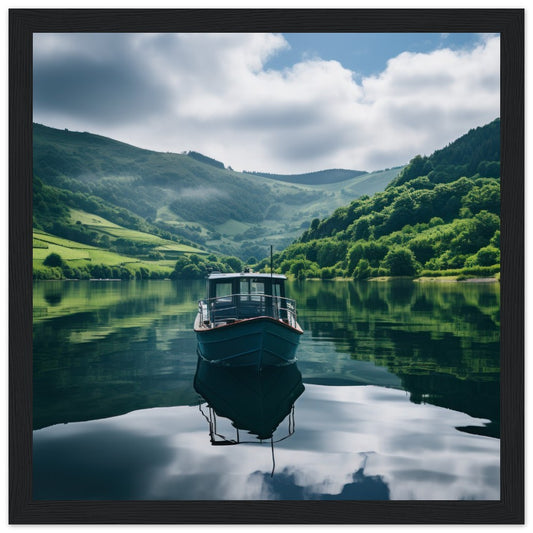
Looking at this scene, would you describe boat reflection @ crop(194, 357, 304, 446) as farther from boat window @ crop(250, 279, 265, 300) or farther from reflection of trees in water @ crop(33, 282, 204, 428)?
boat window @ crop(250, 279, 265, 300)

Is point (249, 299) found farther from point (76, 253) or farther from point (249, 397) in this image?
point (76, 253)

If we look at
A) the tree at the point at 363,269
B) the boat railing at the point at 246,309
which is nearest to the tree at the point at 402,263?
the tree at the point at 363,269

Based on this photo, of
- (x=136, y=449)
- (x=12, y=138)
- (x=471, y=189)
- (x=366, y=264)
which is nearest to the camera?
(x=12, y=138)

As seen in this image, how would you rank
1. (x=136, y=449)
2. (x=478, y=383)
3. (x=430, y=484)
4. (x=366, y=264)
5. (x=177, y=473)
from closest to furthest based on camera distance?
1. (x=430, y=484)
2. (x=177, y=473)
3. (x=136, y=449)
4. (x=478, y=383)
5. (x=366, y=264)

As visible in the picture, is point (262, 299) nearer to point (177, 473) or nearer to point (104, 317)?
point (177, 473)

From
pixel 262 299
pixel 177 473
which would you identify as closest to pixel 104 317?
pixel 262 299

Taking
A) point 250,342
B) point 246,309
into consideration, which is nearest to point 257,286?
point 246,309

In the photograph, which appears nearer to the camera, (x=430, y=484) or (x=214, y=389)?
(x=430, y=484)
